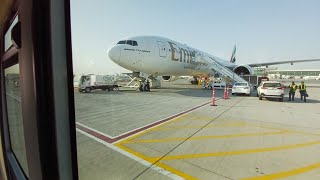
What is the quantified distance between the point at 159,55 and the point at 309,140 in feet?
38.7

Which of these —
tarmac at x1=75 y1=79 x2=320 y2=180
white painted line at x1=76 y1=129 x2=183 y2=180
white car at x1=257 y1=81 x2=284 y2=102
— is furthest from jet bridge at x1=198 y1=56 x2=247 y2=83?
white painted line at x1=76 y1=129 x2=183 y2=180

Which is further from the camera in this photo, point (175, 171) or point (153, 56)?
point (153, 56)

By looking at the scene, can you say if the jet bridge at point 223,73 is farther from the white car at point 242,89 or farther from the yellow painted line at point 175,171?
the yellow painted line at point 175,171

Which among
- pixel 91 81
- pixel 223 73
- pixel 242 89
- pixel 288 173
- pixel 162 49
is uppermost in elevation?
pixel 162 49

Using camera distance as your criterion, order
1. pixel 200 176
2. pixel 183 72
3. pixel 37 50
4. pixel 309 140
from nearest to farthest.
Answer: pixel 37 50
pixel 200 176
pixel 309 140
pixel 183 72

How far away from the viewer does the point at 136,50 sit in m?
14.9

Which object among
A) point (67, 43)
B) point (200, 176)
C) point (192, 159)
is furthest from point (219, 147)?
point (67, 43)

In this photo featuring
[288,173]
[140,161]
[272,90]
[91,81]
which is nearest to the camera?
[288,173]

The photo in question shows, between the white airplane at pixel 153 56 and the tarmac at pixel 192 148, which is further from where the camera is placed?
the white airplane at pixel 153 56

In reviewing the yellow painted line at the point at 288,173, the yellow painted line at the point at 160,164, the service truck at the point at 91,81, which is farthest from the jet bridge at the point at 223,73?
the yellow painted line at the point at 288,173

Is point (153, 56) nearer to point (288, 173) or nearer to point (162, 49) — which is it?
point (162, 49)

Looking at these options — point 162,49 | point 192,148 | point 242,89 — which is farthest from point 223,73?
point 192,148

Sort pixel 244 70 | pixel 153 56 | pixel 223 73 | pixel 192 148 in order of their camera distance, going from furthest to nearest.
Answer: pixel 244 70 < pixel 223 73 < pixel 153 56 < pixel 192 148

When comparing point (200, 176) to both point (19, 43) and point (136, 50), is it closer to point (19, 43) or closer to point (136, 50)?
point (19, 43)
